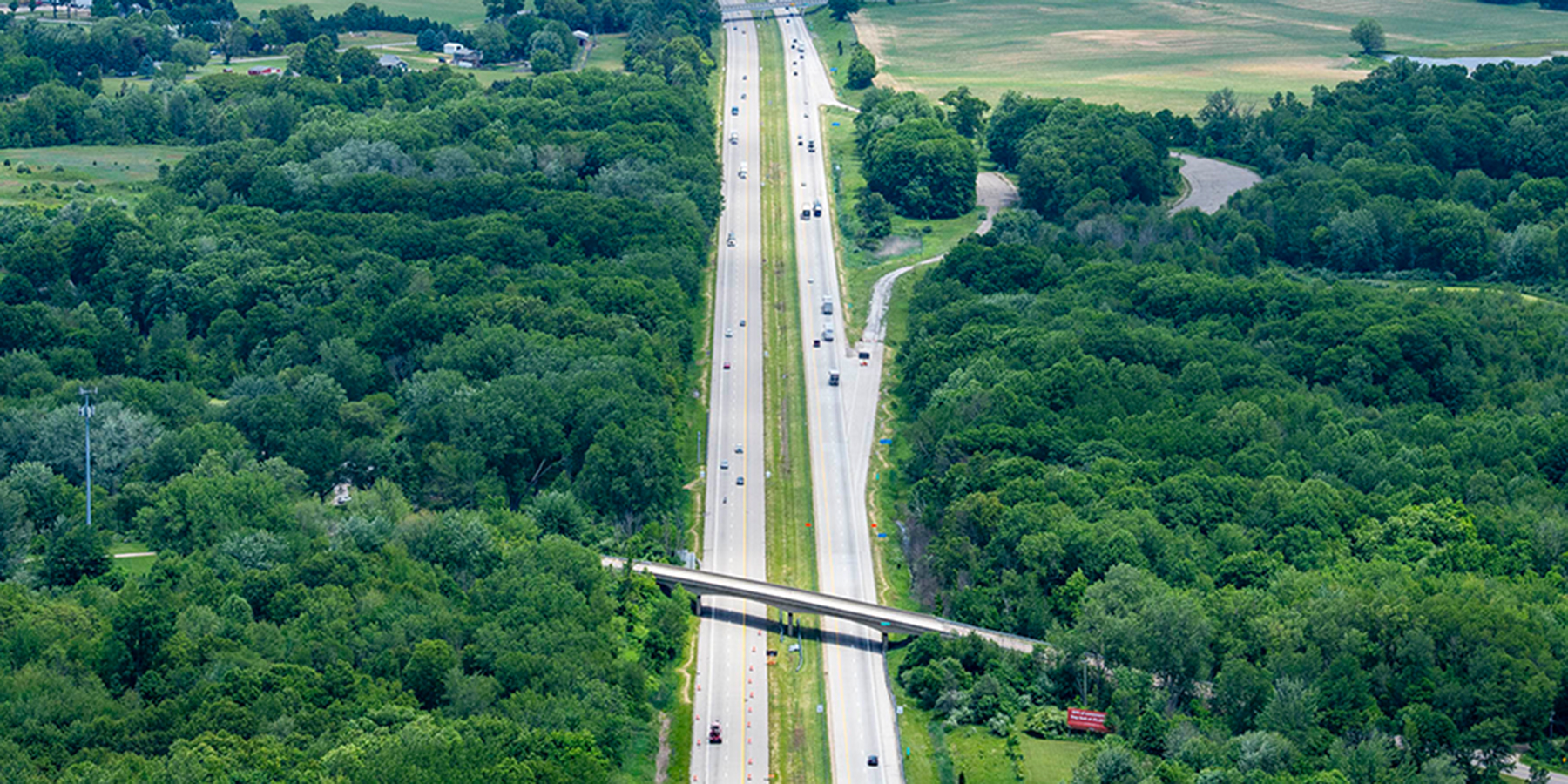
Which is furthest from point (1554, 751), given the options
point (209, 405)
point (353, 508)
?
point (209, 405)

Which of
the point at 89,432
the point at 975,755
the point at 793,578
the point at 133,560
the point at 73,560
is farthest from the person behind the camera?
the point at 89,432

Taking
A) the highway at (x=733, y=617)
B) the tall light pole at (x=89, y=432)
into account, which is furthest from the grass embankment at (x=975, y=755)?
the tall light pole at (x=89, y=432)

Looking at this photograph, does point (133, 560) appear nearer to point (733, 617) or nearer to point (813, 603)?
point (733, 617)

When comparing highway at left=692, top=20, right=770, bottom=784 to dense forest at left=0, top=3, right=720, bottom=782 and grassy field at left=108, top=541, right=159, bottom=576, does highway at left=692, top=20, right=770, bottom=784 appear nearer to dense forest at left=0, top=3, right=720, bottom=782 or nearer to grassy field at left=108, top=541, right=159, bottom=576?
dense forest at left=0, top=3, right=720, bottom=782

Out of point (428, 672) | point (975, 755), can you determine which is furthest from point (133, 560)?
point (975, 755)

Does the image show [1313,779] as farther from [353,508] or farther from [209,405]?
[209,405]

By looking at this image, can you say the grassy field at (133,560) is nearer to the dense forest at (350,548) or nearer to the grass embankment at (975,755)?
the dense forest at (350,548)

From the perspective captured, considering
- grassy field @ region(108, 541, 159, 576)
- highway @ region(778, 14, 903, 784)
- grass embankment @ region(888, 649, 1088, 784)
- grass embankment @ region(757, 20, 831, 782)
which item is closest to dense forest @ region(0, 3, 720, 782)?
grassy field @ region(108, 541, 159, 576)

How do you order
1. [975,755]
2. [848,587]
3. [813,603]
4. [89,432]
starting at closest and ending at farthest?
[975,755]
[813,603]
[848,587]
[89,432]

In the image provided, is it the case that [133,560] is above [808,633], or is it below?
above

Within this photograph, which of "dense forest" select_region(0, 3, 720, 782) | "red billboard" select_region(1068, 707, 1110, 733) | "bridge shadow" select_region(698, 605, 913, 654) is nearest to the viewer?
"dense forest" select_region(0, 3, 720, 782)
